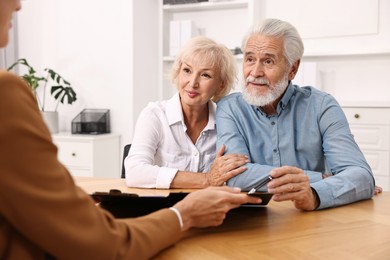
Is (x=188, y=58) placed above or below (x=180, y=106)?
above

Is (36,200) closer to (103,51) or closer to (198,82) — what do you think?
(198,82)

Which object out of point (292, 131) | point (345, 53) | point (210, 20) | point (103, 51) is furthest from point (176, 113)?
point (210, 20)

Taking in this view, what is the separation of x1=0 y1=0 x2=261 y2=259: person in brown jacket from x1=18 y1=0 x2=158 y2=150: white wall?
10.6 ft

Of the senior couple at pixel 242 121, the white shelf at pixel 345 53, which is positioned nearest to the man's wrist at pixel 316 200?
the senior couple at pixel 242 121

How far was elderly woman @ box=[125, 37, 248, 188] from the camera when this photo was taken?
1.90 metres

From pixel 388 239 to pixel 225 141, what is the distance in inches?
33.8

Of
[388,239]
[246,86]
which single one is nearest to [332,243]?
[388,239]

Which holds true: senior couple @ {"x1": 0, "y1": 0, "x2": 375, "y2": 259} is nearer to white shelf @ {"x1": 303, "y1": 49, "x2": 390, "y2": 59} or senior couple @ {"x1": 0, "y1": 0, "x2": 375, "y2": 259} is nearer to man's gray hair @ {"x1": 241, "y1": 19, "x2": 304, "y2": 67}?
man's gray hair @ {"x1": 241, "y1": 19, "x2": 304, "y2": 67}

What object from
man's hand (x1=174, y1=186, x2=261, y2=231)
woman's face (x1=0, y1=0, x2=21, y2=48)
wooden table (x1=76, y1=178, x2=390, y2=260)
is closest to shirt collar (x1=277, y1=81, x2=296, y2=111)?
wooden table (x1=76, y1=178, x2=390, y2=260)

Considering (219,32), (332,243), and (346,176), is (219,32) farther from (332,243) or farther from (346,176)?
(332,243)

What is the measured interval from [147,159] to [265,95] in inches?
22.3

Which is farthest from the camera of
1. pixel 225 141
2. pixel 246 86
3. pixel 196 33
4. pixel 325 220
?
pixel 196 33

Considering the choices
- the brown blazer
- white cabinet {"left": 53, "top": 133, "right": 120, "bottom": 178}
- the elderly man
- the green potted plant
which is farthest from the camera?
the green potted plant

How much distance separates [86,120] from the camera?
3.91 m
